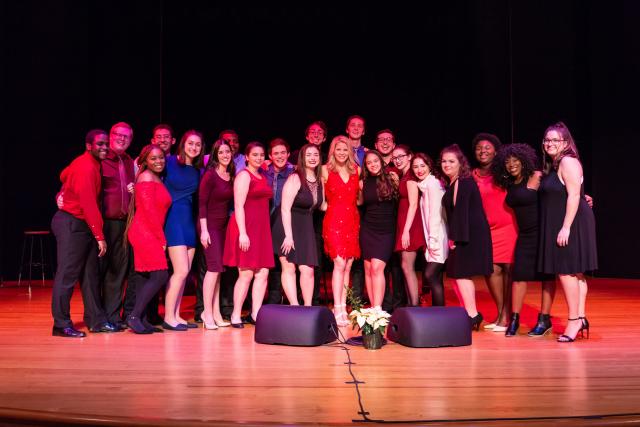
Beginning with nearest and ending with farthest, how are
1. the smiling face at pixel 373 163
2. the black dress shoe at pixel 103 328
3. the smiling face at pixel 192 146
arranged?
the black dress shoe at pixel 103 328
the smiling face at pixel 192 146
the smiling face at pixel 373 163

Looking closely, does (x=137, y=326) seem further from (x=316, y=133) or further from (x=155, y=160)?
(x=316, y=133)

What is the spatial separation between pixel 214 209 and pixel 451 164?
78.9 inches

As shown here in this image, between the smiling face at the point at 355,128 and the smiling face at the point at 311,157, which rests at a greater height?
the smiling face at the point at 355,128

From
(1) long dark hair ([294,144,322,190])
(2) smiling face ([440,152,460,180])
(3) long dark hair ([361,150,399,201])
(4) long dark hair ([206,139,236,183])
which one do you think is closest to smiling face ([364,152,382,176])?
(3) long dark hair ([361,150,399,201])

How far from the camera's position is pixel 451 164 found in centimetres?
604

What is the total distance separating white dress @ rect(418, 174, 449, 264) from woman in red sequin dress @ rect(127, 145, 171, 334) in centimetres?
212

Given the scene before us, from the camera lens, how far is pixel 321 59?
10336mm

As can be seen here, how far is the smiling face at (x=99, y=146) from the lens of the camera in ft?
18.8

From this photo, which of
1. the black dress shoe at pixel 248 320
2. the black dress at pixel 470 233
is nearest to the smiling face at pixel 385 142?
the black dress at pixel 470 233

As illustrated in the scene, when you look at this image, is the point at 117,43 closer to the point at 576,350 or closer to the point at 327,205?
the point at 327,205

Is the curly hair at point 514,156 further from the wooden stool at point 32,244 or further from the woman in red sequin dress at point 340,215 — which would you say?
the wooden stool at point 32,244

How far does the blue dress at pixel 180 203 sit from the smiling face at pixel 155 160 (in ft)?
0.87

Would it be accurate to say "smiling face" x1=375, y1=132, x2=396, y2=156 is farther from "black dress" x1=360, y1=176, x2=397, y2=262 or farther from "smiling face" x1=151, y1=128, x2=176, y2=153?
"smiling face" x1=151, y1=128, x2=176, y2=153

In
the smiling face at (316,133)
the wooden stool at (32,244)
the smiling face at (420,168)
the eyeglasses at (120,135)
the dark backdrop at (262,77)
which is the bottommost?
the wooden stool at (32,244)
